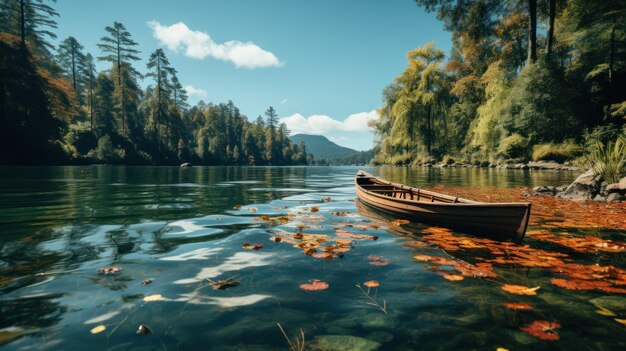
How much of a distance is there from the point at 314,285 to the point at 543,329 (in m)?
2.13

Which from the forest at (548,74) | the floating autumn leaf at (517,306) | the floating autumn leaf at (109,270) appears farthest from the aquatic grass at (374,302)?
the forest at (548,74)

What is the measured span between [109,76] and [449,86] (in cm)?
6492

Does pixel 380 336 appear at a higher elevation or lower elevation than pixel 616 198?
lower

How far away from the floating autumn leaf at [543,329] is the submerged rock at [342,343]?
1313mm

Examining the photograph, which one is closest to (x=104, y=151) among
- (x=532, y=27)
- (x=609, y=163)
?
(x=532, y=27)

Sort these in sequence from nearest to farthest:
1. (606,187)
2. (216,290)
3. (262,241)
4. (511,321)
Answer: (511,321) < (216,290) < (262,241) < (606,187)

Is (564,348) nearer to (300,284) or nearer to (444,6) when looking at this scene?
(300,284)

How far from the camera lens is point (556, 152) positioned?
29.1 meters

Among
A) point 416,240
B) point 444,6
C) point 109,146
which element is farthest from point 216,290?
point 109,146

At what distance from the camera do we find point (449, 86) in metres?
49.2

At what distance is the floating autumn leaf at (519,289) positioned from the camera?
3.26 m

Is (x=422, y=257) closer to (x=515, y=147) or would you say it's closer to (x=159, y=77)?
(x=515, y=147)

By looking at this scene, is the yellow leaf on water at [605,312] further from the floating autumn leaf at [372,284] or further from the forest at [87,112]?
the forest at [87,112]

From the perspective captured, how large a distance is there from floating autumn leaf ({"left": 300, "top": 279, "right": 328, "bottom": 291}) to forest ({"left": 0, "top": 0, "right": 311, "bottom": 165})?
4482 cm
